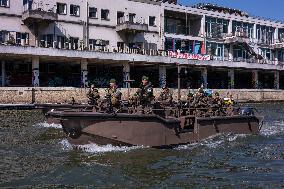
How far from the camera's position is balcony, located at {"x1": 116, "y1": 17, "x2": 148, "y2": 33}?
4980 cm

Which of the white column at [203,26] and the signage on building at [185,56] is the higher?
the white column at [203,26]

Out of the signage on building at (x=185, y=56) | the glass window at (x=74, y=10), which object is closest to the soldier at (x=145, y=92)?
the glass window at (x=74, y=10)

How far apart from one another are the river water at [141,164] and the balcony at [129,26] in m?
32.0

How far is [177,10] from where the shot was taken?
56906 millimetres

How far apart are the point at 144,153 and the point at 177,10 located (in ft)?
144

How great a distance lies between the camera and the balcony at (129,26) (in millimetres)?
49797

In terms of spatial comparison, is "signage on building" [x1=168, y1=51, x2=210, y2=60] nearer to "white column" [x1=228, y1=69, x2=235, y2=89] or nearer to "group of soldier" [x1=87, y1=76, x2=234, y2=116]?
"white column" [x1=228, y1=69, x2=235, y2=89]

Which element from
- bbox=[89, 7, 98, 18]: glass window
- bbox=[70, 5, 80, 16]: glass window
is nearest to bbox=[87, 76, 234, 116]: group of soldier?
bbox=[70, 5, 80, 16]: glass window

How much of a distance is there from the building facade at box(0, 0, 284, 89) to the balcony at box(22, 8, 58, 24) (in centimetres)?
9

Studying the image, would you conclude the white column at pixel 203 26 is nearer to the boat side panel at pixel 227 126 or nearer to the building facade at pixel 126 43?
the building facade at pixel 126 43

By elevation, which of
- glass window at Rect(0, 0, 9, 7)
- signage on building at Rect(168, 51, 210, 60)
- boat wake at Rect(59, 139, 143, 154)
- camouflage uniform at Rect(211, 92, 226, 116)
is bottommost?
boat wake at Rect(59, 139, 143, 154)

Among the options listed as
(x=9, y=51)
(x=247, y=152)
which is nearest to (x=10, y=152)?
(x=247, y=152)

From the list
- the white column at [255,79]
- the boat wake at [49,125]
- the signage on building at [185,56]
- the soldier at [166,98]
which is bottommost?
the boat wake at [49,125]

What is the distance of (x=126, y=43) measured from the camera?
52062 millimetres
